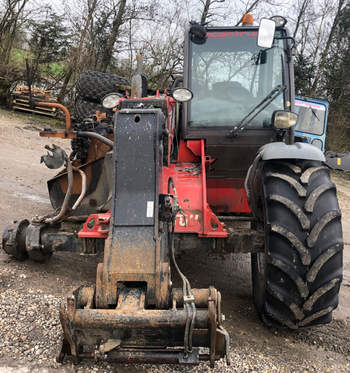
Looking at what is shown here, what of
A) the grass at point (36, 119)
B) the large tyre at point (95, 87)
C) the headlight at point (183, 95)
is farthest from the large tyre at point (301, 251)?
the grass at point (36, 119)

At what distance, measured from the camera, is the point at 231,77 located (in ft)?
14.0

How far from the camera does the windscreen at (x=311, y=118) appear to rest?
1094 centimetres

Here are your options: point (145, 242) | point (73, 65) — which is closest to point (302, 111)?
point (145, 242)

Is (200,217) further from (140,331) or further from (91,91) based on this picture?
(91,91)

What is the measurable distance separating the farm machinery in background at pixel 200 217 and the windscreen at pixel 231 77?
1 cm

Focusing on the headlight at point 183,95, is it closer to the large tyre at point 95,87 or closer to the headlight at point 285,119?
the headlight at point 285,119

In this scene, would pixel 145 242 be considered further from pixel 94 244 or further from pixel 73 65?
pixel 73 65

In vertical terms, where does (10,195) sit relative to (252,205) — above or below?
below

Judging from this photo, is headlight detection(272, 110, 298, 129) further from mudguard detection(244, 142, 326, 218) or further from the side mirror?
the side mirror

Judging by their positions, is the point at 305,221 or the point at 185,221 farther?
the point at 185,221

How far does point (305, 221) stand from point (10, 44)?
19.4m

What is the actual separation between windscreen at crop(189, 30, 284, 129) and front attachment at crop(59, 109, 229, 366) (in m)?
1.57

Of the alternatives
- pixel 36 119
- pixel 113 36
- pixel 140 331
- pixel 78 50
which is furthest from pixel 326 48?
pixel 140 331

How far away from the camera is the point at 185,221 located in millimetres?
3129
